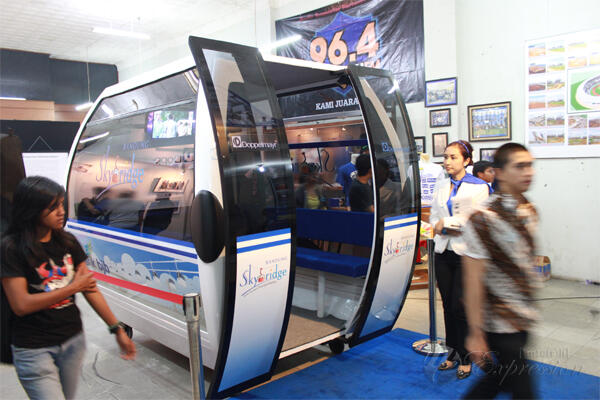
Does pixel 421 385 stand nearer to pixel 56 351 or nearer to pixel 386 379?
pixel 386 379

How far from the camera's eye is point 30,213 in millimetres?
1709

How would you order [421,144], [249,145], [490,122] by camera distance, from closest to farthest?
[249,145] → [490,122] → [421,144]

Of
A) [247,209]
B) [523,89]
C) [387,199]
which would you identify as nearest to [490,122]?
[523,89]

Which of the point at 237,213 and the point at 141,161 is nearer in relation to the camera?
the point at 237,213

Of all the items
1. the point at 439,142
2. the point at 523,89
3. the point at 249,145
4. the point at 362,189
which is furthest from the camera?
the point at 439,142

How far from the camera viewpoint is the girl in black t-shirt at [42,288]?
167 cm

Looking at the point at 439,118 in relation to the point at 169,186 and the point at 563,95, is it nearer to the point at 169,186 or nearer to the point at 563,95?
the point at 563,95

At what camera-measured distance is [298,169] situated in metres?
5.09

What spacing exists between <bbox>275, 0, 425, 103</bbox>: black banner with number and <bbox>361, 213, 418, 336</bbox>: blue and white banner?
3666mm

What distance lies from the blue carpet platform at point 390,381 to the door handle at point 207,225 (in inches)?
39.9

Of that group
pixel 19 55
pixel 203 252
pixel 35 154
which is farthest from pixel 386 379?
pixel 19 55

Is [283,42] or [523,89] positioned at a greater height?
[283,42]

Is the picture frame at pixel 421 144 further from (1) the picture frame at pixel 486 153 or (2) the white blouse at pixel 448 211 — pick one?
(2) the white blouse at pixel 448 211

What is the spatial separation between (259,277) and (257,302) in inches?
6.0
